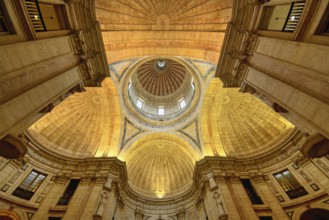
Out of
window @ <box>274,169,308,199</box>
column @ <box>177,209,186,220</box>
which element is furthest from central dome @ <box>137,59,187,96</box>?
window @ <box>274,169,308,199</box>

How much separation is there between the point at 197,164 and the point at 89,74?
37.7ft

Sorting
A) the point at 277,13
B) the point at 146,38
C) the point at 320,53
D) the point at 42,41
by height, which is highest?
the point at 146,38

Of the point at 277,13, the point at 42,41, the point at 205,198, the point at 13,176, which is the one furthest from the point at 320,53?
the point at 13,176

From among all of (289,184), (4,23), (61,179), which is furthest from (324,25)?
(61,179)

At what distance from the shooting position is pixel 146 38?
11.1 metres

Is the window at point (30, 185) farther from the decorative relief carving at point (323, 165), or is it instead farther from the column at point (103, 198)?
the decorative relief carving at point (323, 165)

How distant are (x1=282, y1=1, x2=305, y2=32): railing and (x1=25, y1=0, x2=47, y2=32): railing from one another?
28.7 ft

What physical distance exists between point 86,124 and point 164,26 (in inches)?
479

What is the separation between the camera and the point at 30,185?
11867 mm

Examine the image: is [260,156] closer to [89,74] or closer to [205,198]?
[205,198]

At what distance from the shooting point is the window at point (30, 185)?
434 inches

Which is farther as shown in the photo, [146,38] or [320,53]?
[146,38]

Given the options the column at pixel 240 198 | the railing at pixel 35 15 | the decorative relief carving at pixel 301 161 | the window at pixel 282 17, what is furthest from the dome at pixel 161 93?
the railing at pixel 35 15

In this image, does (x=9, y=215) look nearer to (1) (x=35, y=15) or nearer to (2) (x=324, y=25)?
(1) (x=35, y=15)
